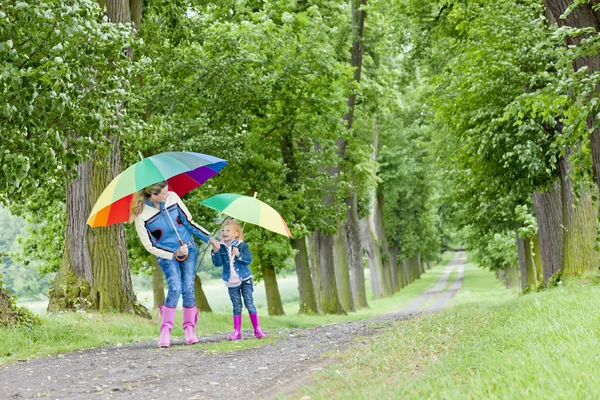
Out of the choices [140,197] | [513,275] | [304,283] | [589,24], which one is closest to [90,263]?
[140,197]

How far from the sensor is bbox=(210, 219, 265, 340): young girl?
31.1 feet

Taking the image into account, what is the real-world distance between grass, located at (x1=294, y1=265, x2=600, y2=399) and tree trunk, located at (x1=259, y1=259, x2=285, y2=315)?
50.2ft

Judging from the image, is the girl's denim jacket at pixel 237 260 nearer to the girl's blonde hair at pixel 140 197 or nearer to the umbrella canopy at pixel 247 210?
the umbrella canopy at pixel 247 210

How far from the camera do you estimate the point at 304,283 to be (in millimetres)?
23562

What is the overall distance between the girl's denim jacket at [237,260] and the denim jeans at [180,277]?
0.75 m

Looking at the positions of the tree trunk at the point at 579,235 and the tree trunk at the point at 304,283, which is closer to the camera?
the tree trunk at the point at 579,235

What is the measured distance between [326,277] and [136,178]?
1727 centimetres

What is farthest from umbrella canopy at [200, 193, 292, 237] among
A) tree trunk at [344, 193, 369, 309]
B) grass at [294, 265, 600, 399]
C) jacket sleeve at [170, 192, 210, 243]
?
tree trunk at [344, 193, 369, 309]

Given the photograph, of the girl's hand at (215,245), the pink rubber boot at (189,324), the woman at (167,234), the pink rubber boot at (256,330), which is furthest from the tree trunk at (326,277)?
the woman at (167,234)

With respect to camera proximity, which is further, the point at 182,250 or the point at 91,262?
the point at 91,262

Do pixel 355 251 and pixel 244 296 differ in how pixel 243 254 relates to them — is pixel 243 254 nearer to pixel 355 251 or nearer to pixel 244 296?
pixel 244 296

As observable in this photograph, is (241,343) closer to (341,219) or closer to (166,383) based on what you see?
(166,383)

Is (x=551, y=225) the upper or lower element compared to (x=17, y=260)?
lower

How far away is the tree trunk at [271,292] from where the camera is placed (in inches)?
888
